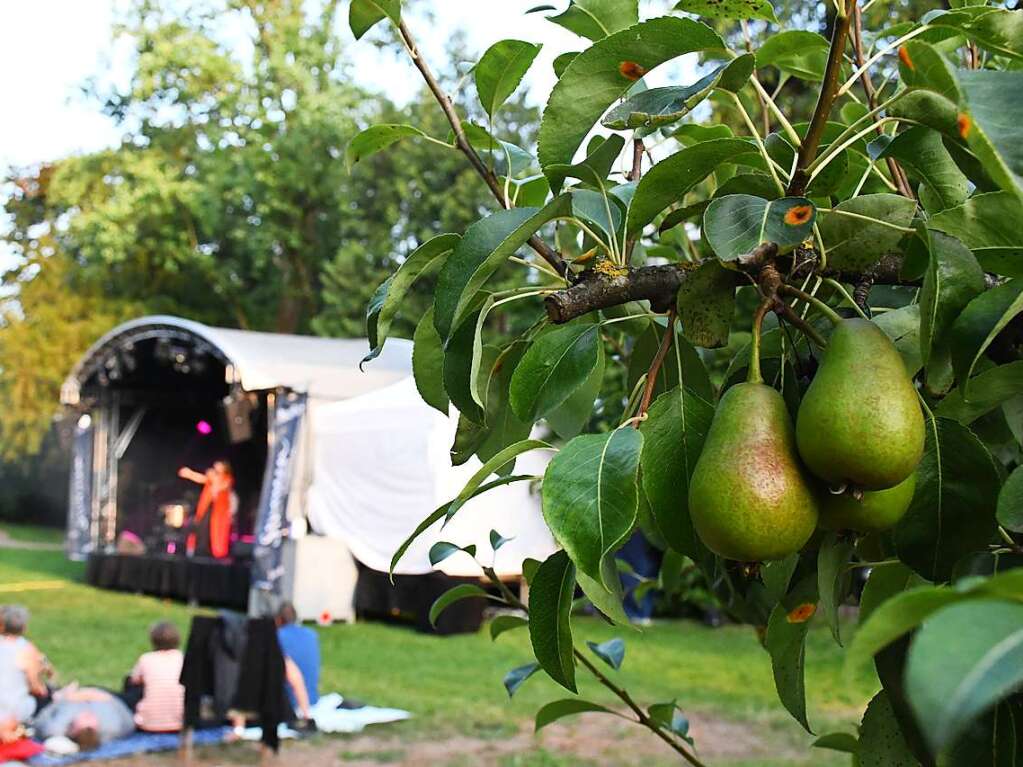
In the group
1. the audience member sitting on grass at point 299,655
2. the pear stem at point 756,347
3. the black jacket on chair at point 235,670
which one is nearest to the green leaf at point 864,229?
the pear stem at point 756,347

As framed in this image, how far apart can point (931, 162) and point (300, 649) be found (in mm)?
6612

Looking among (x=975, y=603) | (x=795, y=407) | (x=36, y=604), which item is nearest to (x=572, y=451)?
(x=795, y=407)

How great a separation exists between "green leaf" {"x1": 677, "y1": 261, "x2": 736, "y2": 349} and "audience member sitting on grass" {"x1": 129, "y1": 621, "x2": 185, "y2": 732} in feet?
19.3

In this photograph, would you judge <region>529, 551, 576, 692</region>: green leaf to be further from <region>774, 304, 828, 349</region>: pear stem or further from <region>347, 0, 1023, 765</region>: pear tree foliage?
<region>774, 304, 828, 349</region>: pear stem

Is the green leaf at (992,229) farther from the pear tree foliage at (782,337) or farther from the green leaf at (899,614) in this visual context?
the green leaf at (899,614)

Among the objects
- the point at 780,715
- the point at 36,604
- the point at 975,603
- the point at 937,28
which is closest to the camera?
the point at 975,603

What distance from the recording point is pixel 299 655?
691 centimetres

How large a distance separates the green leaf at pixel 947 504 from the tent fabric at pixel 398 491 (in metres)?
8.88

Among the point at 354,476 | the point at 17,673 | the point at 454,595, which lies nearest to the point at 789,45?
the point at 454,595

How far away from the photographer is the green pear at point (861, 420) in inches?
24.2

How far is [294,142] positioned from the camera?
22.3m

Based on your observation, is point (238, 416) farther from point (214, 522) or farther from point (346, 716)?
point (346, 716)

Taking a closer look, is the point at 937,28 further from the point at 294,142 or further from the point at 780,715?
the point at 294,142

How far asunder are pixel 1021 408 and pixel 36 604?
1278 cm
